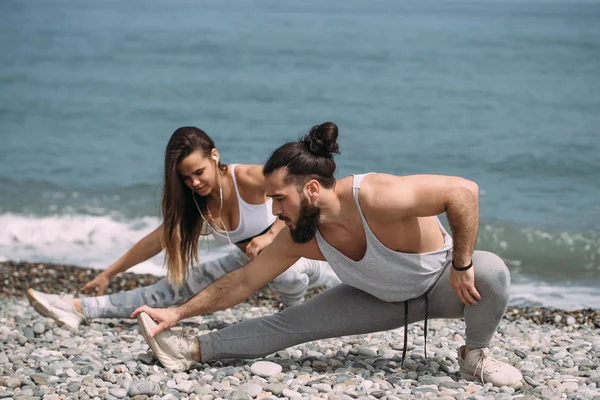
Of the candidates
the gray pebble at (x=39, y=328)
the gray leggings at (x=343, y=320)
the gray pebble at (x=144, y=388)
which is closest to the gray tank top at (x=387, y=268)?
the gray leggings at (x=343, y=320)

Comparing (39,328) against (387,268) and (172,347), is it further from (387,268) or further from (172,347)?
(387,268)

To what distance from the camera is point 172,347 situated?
4848mm

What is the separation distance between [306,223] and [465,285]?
0.91m

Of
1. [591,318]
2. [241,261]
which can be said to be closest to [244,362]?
[241,261]

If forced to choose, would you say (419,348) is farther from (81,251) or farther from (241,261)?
(81,251)

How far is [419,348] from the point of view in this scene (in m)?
5.50

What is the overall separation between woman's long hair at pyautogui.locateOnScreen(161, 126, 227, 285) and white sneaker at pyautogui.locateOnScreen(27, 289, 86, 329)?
3.27 ft

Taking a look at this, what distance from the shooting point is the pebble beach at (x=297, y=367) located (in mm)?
4449

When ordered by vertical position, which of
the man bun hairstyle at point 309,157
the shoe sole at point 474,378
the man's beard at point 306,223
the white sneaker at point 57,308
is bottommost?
the white sneaker at point 57,308

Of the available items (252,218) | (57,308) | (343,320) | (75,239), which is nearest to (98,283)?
(57,308)

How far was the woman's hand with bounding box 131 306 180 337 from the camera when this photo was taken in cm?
475

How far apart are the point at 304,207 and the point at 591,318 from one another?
13.6 feet

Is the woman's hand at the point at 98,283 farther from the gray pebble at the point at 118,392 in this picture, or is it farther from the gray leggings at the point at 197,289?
the gray pebble at the point at 118,392

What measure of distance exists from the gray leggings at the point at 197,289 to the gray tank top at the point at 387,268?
52.8 inches
